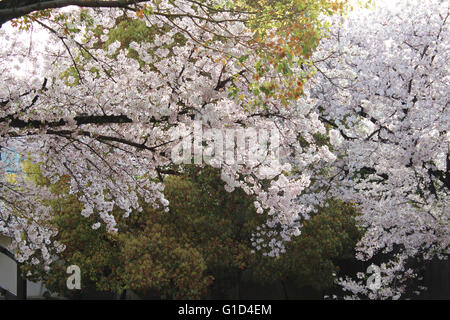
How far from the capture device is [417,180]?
11.8 metres

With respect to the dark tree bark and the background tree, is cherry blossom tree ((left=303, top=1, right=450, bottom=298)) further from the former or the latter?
the dark tree bark

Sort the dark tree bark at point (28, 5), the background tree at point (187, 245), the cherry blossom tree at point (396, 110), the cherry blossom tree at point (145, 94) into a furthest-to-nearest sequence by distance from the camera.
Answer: the background tree at point (187, 245), the cherry blossom tree at point (396, 110), the cherry blossom tree at point (145, 94), the dark tree bark at point (28, 5)

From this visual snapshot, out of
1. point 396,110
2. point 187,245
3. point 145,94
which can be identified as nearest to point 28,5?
point 145,94

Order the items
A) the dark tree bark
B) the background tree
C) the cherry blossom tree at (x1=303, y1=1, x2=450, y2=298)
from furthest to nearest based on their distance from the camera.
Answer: the background tree, the cherry blossom tree at (x1=303, y1=1, x2=450, y2=298), the dark tree bark

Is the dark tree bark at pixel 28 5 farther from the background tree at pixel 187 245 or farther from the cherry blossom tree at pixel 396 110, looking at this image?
the background tree at pixel 187 245

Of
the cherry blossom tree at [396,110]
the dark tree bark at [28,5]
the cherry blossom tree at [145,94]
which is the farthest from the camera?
the cherry blossom tree at [396,110]

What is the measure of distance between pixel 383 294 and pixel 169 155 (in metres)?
8.33

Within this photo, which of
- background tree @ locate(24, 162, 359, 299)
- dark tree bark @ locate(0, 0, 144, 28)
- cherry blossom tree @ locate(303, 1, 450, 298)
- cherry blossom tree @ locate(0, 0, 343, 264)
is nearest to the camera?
dark tree bark @ locate(0, 0, 144, 28)

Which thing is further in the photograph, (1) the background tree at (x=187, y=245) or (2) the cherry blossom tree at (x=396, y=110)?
(1) the background tree at (x=187, y=245)

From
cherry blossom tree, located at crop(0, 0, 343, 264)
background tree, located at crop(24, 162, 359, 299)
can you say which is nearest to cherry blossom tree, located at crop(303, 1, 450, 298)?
cherry blossom tree, located at crop(0, 0, 343, 264)

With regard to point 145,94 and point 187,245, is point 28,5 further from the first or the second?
point 187,245

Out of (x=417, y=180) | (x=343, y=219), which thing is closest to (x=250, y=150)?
(x=417, y=180)

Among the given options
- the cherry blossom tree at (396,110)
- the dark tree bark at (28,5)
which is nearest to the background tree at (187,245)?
Answer: the cherry blossom tree at (396,110)

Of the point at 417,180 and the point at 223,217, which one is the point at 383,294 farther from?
the point at 223,217
